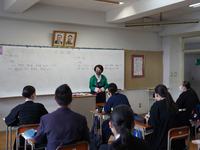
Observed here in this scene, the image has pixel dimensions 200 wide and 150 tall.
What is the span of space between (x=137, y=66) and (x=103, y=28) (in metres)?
1.72

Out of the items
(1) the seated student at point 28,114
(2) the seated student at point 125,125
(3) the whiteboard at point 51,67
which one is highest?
(3) the whiteboard at point 51,67

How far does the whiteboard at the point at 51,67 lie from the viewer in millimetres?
5391

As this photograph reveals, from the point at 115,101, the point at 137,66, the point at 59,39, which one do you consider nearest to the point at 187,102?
the point at 115,101

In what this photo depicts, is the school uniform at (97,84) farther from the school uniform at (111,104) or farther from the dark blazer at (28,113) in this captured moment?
the dark blazer at (28,113)

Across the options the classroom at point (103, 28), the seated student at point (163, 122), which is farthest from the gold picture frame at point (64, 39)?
the seated student at point (163, 122)

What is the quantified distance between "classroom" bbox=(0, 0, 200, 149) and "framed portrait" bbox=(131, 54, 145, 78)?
200 mm

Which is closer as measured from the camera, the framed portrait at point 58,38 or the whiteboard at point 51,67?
the whiteboard at point 51,67

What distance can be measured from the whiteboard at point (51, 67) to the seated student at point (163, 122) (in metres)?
3.44

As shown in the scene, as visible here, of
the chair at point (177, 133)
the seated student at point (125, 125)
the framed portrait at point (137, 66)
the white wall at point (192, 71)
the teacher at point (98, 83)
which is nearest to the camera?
the seated student at point (125, 125)

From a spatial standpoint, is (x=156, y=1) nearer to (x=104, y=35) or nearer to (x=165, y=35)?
(x=104, y=35)

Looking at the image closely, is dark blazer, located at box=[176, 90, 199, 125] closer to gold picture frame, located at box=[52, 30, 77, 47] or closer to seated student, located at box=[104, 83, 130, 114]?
seated student, located at box=[104, 83, 130, 114]

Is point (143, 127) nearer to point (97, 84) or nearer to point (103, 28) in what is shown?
point (97, 84)

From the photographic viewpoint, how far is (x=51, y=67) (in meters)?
5.90

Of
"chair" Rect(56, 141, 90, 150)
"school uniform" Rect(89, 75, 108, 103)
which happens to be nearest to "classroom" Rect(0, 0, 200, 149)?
Result: "school uniform" Rect(89, 75, 108, 103)
